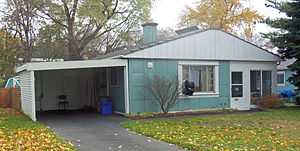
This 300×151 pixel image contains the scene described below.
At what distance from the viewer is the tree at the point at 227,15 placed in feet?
137

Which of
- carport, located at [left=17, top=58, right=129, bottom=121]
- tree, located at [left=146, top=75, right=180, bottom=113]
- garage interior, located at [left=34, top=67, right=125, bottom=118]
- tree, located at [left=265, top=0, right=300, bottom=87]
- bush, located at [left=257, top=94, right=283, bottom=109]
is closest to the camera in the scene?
tree, located at [left=146, top=75, right=180, bottom=113]

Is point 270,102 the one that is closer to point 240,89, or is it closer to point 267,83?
point 267,83

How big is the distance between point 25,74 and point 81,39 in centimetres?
1456

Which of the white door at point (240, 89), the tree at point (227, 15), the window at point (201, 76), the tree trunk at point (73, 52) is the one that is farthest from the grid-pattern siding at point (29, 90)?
the tree at point (227, 15)

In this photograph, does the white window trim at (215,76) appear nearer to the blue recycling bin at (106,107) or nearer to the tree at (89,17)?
the blue recycling bin at (106,107)

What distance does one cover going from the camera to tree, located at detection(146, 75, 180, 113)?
674 inches

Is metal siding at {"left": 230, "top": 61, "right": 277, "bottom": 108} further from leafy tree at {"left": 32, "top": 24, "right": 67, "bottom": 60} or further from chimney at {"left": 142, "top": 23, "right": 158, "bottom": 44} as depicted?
leafy tree at {"left": 32, "top": 24, "right": 67, "bottom": 60}

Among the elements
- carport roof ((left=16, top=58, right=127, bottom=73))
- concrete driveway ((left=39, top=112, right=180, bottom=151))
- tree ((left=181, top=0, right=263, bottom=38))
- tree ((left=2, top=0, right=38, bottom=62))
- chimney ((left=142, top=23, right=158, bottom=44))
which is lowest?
concrete driveway ((left=39, top=112, right=180, bottom=151))

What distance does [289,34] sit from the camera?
814 inches

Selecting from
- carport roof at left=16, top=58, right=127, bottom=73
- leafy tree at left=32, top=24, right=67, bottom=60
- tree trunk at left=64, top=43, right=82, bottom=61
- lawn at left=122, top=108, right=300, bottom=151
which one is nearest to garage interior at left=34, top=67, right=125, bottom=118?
carport roof at left=16, top=58, right=127, bottom=73

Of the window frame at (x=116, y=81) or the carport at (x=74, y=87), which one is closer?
the window frame at (x=116, y=81)

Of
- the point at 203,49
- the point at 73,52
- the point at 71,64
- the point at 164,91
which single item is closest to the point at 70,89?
the point at 71,64

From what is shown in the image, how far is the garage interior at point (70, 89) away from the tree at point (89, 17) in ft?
28.5

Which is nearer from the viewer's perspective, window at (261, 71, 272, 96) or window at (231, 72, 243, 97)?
window at (231, 72, 243, 97)
